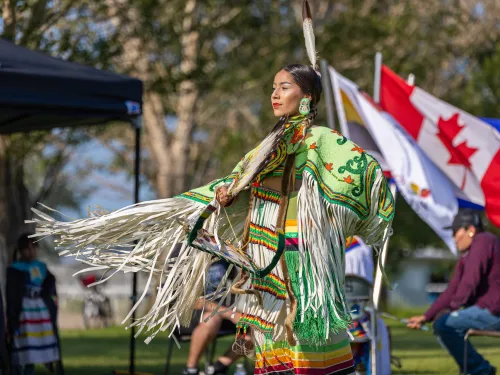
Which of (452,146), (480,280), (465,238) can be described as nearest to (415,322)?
(480,280)

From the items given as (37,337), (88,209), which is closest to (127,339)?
(37,337)

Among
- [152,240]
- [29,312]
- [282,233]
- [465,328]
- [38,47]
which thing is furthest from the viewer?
[38,47]

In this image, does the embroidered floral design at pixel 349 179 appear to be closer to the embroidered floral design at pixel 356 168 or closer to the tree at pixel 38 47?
the embroidered floral design at pixel 356 168

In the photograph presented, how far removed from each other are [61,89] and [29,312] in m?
1.88

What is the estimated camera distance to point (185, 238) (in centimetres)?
436

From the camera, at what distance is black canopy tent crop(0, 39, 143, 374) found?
624cm

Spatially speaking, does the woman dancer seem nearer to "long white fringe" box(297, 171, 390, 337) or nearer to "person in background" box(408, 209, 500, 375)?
"long white fringe" box(297, 171, 390, 337)

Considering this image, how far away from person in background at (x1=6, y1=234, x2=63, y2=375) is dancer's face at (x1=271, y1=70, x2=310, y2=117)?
3642mm

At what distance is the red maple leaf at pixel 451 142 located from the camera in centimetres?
827

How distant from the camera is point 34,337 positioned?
24.8 feet

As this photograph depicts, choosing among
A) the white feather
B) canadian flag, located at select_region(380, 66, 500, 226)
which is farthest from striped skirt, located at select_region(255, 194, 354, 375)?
canadian flag, located at select_region(380, 66, 500, 226)

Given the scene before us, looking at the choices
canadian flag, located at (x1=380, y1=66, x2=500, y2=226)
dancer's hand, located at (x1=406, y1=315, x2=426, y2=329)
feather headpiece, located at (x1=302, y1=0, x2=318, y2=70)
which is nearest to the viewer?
feather headpiece, located at (x1=302, y1=0, x2=318, y2=70)

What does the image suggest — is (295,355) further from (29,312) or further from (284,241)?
(29,312)

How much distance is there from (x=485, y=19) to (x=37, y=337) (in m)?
17.1
